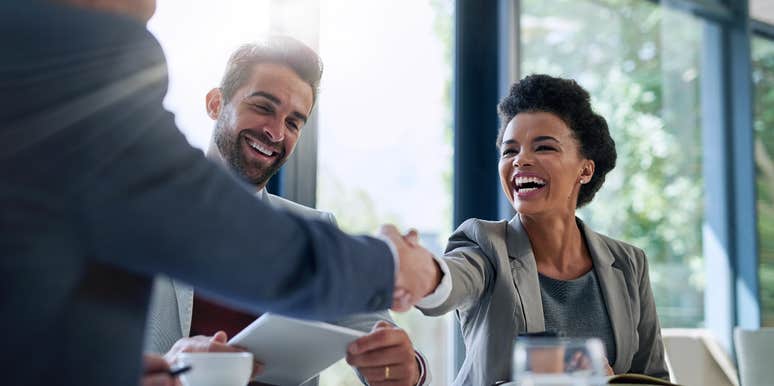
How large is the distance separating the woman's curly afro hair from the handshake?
3.56 feet

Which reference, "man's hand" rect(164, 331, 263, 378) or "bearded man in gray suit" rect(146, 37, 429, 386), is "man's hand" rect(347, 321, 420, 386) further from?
"bearded man in gray suit" rect(146, 37, 429, 386)

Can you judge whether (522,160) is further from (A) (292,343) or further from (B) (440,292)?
(A) (292,343)

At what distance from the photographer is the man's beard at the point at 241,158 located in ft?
7.43

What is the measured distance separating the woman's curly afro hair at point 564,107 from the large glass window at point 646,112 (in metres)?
1.40

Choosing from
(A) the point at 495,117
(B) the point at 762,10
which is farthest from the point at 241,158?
(B) the point at 762,10

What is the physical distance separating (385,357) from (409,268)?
1.00 ft

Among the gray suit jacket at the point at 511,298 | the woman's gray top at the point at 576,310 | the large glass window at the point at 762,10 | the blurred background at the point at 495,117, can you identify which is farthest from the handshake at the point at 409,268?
the large glass window at the point at 762,10

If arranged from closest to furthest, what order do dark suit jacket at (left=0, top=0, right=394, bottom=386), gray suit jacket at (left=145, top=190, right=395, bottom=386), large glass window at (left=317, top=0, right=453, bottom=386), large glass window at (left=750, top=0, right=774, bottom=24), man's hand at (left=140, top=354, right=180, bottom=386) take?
dark suit jacket at (left=0, top=0, right=394, bottom=386) < man's hand at (left=140, top=354, right=180, bottom=386) < gray suit jacket at (left=145, top=190, right=395, bottom=386) < large glass window at (left=317, top=0, right=453, bottom=386) < large glass window at (left=750, top=0, right=774, bottom=24)

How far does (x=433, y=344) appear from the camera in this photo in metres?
3.50

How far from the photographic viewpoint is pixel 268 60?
90.9 inches

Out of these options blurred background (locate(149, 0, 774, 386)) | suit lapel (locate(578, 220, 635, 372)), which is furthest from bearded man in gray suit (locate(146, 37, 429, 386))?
suit lapel (locate(578, 220, 635, 372))

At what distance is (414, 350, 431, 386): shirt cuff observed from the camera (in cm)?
167

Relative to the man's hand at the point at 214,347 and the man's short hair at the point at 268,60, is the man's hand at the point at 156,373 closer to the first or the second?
the man's hand at the point at 214,347

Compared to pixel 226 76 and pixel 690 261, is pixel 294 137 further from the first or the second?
pixel 690 261
